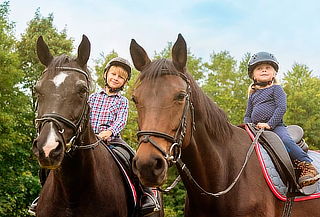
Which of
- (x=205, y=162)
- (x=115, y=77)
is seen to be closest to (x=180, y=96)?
(x=205, y=162)

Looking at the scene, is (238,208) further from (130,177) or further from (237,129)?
(130,177)

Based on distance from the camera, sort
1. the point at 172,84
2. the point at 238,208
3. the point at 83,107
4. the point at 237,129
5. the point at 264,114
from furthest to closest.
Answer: the point at 264,114 < the point at 237,129 < the point at 83,107 < the point at 238,208 < the point at 172,84

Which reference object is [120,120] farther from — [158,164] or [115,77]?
[158,164]

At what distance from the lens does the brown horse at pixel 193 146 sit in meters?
4.05

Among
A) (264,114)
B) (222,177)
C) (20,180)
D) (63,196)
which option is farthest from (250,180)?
(20,180)

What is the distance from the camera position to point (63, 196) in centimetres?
537

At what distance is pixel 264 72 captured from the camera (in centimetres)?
613

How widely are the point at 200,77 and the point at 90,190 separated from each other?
30.4 meters

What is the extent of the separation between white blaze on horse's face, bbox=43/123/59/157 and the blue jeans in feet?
9.96

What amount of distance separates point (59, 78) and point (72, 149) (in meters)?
0.88

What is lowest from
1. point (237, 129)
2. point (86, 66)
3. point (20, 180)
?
point (20, 180)

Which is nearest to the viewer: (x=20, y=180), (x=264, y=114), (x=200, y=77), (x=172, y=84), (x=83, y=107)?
(x=172, y=84)

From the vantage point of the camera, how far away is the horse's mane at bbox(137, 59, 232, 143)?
14.5 feet

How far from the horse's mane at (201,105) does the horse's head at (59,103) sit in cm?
98
